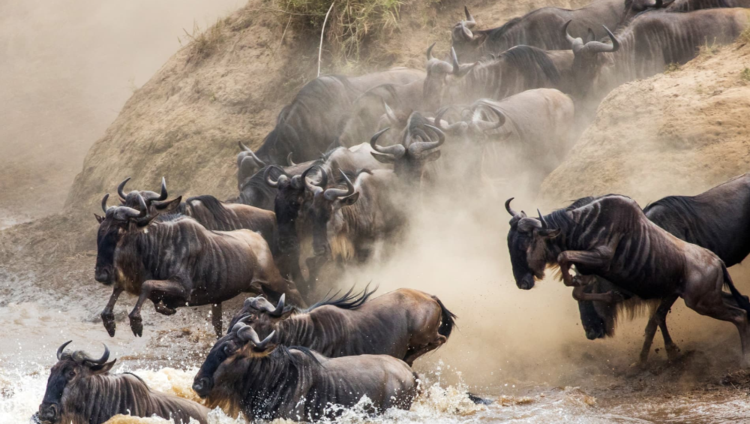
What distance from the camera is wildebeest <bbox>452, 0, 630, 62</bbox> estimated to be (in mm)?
12375

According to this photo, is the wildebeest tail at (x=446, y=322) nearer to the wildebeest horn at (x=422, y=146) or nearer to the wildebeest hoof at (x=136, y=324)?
the wildebeest hoof at (x=136, y=324)

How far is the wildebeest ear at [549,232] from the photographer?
21.0 feet

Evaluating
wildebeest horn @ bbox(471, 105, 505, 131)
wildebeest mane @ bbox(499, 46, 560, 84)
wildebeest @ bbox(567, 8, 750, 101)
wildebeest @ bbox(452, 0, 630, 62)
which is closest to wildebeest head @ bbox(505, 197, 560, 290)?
wildebeest horn @ bbox(471, 105, 505, 131)

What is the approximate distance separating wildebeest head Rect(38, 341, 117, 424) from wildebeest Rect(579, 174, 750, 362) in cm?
344

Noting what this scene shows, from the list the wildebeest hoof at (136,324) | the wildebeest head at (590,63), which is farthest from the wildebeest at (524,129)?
the wildebeest hoof at (136,324)

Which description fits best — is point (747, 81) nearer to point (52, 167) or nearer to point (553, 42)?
point (553, 42)

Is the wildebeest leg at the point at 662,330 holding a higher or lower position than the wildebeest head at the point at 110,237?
lower

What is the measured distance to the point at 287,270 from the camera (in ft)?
29.5

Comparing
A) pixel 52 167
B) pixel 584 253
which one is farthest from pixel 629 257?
pixel 52 167

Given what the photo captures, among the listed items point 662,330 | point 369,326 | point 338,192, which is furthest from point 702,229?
point 338,192

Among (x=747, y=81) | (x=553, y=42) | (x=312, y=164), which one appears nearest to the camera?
(x=747, y=81)

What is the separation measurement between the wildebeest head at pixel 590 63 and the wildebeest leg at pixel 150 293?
5.64m

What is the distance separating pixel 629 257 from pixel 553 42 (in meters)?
6.39

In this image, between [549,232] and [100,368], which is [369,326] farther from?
[100,368]
